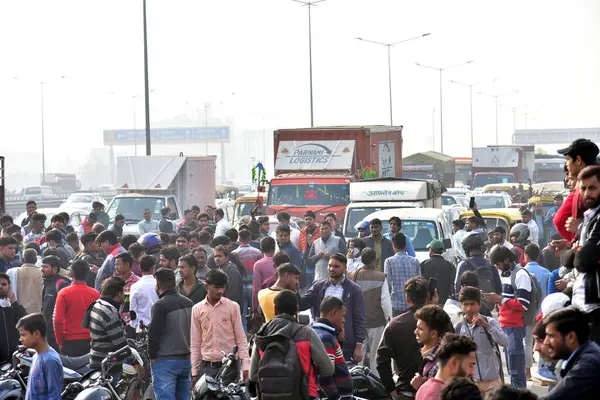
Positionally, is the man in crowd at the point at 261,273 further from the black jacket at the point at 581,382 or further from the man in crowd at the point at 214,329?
the black jacket at the point at 581,382

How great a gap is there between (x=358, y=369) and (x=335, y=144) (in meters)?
20.2

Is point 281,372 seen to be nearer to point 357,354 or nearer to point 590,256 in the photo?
point 590,256

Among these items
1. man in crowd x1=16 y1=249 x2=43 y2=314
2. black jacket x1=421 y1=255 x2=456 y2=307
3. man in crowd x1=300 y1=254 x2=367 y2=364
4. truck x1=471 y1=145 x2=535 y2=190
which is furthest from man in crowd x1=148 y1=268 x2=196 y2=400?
truck x1=471 y1=145 x2=535 y2=190

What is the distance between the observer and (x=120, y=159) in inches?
1294

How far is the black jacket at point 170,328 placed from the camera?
35.7ft

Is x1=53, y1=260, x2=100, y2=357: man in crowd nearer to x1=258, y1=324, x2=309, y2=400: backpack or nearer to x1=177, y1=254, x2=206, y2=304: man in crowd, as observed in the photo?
x1=177, y1=254, x2=206, y2=304: man in crowd

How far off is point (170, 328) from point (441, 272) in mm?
5279

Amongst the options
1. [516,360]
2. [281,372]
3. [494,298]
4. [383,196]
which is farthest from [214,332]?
[383,196]

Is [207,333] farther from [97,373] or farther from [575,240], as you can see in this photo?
[575,240]

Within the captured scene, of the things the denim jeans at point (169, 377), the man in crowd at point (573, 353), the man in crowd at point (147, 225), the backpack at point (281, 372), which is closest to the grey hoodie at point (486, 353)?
the backpack at point (281, 372)

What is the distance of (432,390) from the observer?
6992 mm

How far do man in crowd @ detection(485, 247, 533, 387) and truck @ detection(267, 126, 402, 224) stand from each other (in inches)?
531

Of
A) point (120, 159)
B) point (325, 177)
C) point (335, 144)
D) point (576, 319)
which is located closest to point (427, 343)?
point (576, 319)

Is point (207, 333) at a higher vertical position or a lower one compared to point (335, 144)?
lower
